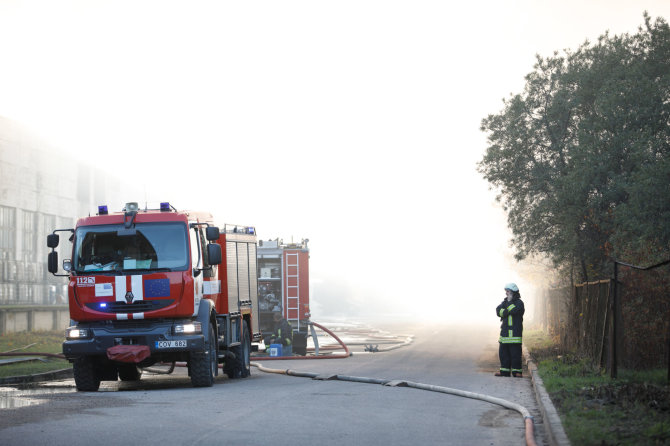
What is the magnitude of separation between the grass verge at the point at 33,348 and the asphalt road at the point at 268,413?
1.20 metres

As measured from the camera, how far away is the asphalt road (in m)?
9.32

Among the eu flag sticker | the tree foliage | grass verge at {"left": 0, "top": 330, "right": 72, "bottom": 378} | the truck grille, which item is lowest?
grass verge at {"left": 0, "top": 330, "right": 72, "bottom": 378}

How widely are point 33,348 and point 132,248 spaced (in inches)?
559

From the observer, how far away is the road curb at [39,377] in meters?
17.1

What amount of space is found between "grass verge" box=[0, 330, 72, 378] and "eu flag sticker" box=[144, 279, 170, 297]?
456 centimetres

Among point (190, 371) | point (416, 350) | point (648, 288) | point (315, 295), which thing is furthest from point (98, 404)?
point (315, 295)

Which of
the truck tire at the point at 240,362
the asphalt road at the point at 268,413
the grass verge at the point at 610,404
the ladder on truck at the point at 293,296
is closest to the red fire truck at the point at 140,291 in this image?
the asphalt road at the point at 268,413

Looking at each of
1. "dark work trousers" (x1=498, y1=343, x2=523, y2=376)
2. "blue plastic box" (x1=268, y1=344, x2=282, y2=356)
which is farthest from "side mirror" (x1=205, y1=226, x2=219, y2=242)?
"blue plastic box" (x1=268, y1=344, x2=282, y2=356)

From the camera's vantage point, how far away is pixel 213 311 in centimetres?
1606

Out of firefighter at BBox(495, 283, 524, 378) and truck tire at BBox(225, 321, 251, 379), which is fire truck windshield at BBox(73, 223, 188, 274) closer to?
truck tire at BBox(225, 321, 251, 379)

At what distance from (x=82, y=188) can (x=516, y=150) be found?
41934 millimetres

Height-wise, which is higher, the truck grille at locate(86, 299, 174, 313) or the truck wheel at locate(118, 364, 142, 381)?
the truck grille at locate(86, 299, 174, 313)

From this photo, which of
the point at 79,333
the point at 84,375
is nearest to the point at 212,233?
the point at 79,333

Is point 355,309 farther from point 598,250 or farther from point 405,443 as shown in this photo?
point 405,443
